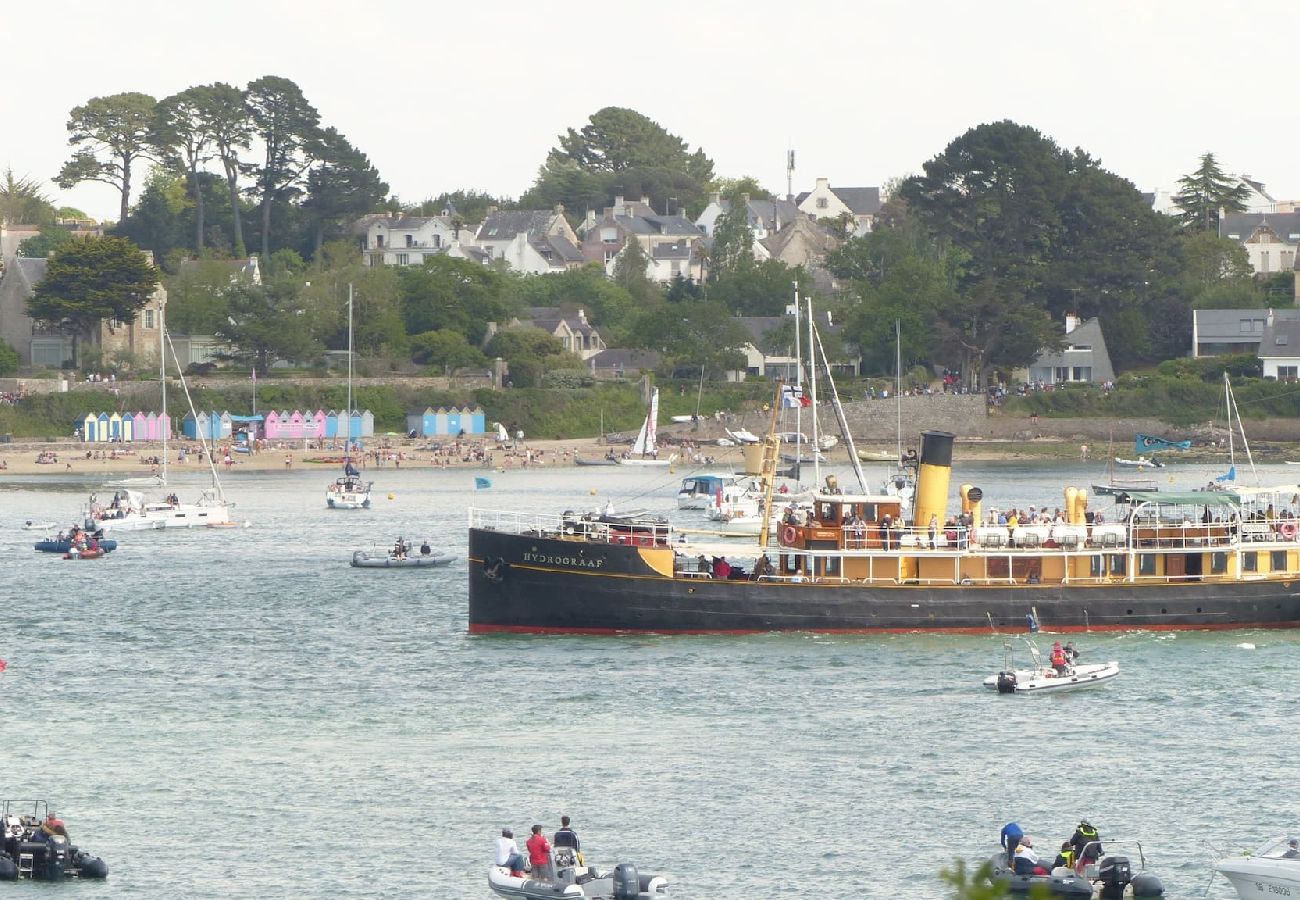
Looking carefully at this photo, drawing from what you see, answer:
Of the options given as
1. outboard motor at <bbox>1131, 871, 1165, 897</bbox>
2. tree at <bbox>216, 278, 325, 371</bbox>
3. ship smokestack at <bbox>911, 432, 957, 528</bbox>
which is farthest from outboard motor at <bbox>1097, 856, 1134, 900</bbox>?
tree at <bbox>216, 278, 325, 371</bbox>

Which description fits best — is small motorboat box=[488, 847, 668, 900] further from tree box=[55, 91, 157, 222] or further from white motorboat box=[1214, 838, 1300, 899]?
tree box=[55, 91, 157, 222]

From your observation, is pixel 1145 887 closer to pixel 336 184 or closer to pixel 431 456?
pixel 431 456

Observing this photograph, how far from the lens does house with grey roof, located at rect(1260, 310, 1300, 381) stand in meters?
160

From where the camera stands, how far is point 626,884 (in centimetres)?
3647

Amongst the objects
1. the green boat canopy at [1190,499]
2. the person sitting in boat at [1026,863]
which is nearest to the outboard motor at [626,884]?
the person sitting in boat at [1026,863]

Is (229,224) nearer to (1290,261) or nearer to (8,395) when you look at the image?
(8,395)

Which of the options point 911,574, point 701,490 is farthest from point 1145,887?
point 701,490

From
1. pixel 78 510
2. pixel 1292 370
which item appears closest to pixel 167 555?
pixel 78 510

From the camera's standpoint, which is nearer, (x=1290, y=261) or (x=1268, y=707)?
(x=1268, y=707)

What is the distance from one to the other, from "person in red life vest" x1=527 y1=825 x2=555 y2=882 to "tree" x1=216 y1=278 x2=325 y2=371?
126 meters

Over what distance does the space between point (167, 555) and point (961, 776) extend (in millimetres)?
54640

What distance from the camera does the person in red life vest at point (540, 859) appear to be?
120 ft

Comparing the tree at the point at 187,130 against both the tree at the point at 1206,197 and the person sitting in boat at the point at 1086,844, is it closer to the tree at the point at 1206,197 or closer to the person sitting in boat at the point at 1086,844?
the tree at the point at 1206,197

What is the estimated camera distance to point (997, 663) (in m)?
58.5
